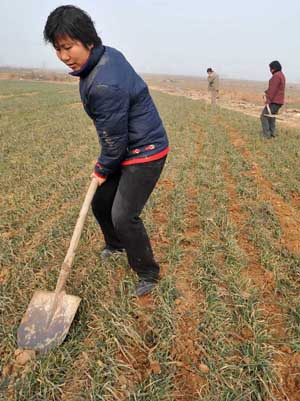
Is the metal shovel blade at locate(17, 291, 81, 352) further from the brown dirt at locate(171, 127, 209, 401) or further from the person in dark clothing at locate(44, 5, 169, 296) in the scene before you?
the brown dirt at locate(171, 127, 209, 401)

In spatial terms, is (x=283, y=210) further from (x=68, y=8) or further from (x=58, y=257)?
(x=68, y=8)

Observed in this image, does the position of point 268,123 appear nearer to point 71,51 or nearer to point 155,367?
point 71,51

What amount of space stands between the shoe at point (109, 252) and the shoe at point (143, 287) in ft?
1.63

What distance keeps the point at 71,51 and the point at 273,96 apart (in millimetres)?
7957

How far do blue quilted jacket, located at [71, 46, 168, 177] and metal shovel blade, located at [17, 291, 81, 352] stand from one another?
97 cm

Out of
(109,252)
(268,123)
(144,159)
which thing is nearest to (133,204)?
(144,159)

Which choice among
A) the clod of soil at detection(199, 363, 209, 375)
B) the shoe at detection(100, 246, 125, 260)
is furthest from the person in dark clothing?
the clod of soil at detection(199, 363, 209, 375)

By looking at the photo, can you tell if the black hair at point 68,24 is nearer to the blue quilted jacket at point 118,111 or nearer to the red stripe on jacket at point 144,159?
the blue quilted jacket at point 118,111

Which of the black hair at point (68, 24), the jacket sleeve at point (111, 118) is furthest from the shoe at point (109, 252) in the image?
the black hair at point (68, 24)

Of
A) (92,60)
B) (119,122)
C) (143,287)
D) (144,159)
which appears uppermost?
(92,60)

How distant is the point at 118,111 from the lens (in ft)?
6.41

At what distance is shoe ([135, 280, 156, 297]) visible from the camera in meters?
2.61

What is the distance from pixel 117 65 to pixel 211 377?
2.01m

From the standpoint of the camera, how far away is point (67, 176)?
19.0 feet
